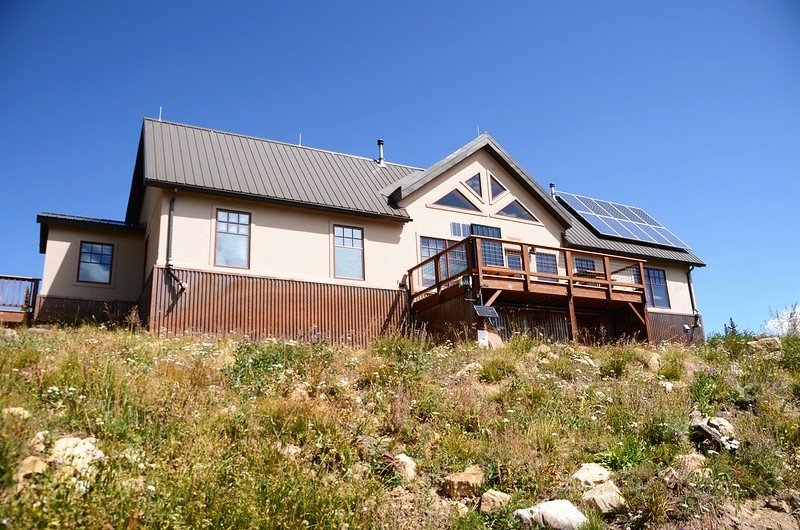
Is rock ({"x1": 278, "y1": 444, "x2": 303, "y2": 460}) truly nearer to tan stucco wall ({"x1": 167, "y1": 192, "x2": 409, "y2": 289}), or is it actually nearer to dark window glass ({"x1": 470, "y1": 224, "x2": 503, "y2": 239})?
tan stucco wall ({"x1": 167, "y1": 192, "x2": 409, "y2": 289})

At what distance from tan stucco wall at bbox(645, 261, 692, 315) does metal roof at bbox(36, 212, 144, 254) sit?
20299mm

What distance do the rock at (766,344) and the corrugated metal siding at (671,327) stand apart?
8988 millimetres

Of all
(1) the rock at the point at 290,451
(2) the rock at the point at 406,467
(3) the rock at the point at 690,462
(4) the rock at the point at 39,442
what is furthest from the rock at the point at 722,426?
(4) the rock at the point at 39,442

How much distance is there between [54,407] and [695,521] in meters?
7.76

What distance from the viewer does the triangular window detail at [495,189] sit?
23.2m

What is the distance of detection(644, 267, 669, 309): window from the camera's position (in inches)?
1028

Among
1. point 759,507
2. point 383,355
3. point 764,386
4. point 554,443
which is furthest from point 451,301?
point 759,507

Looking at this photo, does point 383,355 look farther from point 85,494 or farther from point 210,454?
point 85,494

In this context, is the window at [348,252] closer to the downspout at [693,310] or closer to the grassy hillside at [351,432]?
the grassy hillside at [351,432]

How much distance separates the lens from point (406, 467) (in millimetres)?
7895

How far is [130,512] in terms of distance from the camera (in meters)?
5.32

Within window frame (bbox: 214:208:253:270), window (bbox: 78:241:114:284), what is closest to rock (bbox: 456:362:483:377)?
window frame (bbox: 214:208:253:270)

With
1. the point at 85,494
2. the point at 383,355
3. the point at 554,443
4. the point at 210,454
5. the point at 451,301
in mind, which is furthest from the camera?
the point at 451,301

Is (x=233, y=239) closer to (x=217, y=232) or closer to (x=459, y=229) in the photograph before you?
(x=217, y=232)
